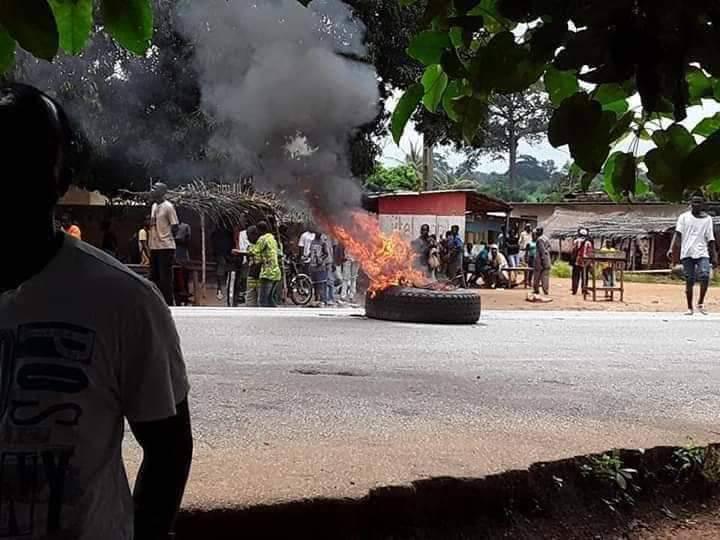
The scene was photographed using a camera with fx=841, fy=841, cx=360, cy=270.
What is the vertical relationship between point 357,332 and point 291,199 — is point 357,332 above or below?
below

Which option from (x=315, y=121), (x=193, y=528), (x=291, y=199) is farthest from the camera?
(x=291, y=199)

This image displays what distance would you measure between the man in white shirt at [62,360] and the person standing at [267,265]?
10.1m

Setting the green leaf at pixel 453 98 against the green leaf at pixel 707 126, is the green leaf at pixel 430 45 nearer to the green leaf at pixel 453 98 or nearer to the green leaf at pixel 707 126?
the green leaf at pixel 453 98

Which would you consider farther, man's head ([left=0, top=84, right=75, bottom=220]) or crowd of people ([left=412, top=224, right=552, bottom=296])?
crowd of people ([left=412, top=224, right=552, bottom=296])

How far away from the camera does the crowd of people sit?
1764 cm

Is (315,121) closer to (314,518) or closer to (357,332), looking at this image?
(357,332)

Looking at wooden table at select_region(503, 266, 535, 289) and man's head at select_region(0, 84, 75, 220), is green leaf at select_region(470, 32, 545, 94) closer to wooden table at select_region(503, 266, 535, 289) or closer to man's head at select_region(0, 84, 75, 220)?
man's head at select_region(0, 84, 75, 220)

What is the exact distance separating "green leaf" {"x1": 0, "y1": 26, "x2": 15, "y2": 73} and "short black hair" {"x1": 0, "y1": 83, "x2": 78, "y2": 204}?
21cm

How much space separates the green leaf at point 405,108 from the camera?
201 cm

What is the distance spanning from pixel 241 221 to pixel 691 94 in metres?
12.7

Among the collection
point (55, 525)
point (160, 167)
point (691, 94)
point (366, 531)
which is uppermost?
point (160, 167)

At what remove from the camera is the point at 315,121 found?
40.7 ft

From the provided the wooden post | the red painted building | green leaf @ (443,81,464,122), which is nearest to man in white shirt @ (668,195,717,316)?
the red painted building

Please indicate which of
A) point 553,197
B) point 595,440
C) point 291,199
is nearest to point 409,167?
point 553,197
